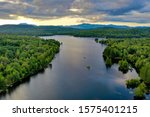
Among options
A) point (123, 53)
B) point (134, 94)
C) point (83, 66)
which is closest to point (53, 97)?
point (134, 94)

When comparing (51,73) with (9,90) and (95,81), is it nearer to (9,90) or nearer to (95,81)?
(95,81)

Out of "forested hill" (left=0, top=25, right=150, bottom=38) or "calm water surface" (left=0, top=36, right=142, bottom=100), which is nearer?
"calm water surface" (left=0, top=36, right=142, bottom=100)

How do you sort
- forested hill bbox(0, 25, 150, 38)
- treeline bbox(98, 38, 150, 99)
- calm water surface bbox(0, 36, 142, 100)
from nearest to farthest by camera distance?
treeline bbox(98, 38, 150, 99) → calm water surface bbox(0, 36, 142, 100) → forested hill bbox(0, 25, 150, 38)

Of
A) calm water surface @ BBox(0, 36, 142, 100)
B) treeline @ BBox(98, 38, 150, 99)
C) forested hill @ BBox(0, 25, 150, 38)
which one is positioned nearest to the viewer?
treeline @ BBox(98, 38, 150, 99)

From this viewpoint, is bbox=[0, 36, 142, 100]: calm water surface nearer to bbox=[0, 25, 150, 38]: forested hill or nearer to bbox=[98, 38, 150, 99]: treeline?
bbox=[98, 38, 150, 99]: treeline

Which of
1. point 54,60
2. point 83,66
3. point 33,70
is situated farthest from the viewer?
point 54,60

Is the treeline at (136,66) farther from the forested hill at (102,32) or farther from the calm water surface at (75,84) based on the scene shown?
the forested hill at (102,32)

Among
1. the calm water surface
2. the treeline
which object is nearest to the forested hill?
the treeline

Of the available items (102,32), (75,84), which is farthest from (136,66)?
(102,32)

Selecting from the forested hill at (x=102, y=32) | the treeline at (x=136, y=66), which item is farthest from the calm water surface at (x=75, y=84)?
the forested hill at (x=102, y=32)

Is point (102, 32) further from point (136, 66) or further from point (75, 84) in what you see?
point (75, 84)

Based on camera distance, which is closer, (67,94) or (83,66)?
(67,94)
